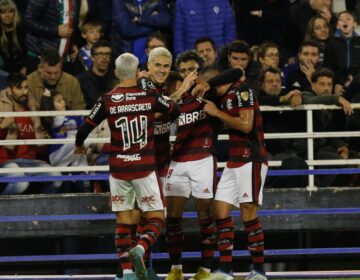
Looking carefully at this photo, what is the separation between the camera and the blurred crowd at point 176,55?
53.6 feet

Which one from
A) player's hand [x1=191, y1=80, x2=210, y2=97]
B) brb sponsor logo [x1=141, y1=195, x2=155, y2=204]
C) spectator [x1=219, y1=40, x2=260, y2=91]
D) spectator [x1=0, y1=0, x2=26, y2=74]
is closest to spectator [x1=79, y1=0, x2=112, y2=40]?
spectator [x1=0, y1=0, x2=26, y2=74]

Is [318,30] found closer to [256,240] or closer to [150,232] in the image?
[256,240]

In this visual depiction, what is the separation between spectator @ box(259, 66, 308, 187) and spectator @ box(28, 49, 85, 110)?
2.50 m

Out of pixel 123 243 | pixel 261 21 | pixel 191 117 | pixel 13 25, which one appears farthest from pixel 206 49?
pixel 123 243

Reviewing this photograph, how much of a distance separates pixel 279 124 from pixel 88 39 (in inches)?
128

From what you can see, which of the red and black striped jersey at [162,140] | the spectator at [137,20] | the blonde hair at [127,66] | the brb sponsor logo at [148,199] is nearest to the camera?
the blonde hair at [127,66]

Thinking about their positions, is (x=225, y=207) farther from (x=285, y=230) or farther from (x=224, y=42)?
(x=224, y=42)

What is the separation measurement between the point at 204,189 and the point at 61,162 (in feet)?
10.5

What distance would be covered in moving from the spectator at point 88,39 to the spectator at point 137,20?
38 cm

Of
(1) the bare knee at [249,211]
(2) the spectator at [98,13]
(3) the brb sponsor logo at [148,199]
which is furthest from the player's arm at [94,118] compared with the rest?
(2) the spectator at [98,13]

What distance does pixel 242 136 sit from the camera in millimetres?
13758

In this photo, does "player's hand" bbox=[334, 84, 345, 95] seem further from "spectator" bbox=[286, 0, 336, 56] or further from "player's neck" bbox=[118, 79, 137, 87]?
"player's neck" bbox=[118, 79, 137, 87]

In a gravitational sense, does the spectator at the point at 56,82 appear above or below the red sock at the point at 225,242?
above

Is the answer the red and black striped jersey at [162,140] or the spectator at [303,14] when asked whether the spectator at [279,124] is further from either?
the red and black striped jersey at [162,140]
